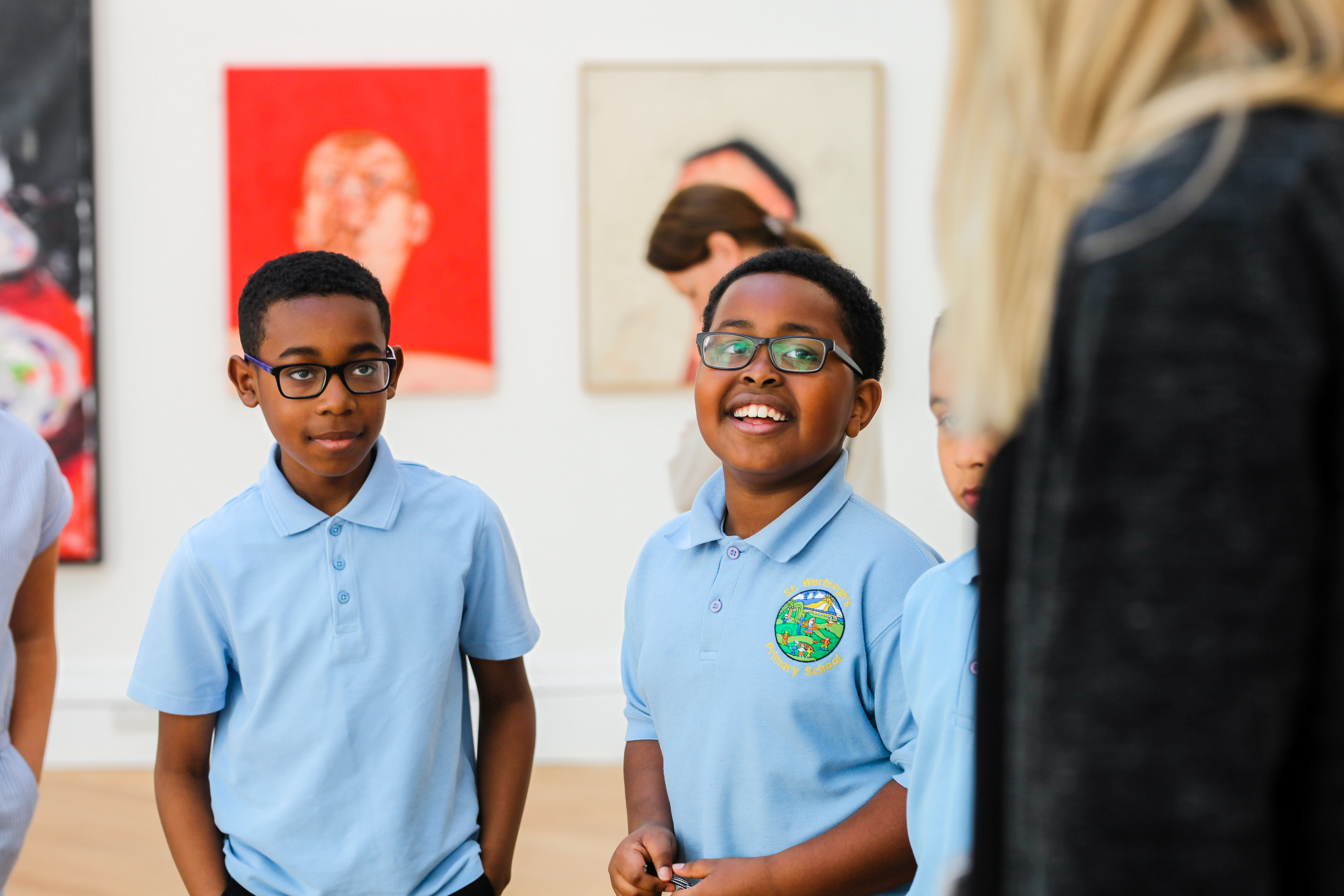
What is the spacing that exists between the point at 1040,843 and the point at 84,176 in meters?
4.32

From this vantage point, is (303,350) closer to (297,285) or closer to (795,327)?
(297,285)

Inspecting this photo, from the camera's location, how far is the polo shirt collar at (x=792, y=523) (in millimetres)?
1366

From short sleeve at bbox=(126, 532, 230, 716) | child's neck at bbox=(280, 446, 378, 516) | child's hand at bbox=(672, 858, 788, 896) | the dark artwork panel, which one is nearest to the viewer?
child's hand at bbox=(672, 858, 788, 896)

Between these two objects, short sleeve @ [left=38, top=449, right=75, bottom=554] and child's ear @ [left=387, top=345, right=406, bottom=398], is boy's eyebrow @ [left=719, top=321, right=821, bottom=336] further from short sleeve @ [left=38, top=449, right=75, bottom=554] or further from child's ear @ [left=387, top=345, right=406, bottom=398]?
short sleeve @ [left=38, top=449, right=75, bottom=554]

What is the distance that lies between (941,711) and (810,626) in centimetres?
25

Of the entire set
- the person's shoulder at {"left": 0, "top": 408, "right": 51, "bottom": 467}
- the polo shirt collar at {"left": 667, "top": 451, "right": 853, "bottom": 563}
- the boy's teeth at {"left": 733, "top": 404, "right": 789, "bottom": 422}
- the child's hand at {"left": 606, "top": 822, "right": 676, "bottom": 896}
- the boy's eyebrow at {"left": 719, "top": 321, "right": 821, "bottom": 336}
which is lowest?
the child's hand at {"left": 606, "top": 822, "right": 676, "bottom": 896}

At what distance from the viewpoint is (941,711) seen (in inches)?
42.1

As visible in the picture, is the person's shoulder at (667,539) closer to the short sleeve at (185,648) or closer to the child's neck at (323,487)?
the child's neck at (323,487)

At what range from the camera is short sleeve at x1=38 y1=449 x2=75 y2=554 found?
1.63 meters

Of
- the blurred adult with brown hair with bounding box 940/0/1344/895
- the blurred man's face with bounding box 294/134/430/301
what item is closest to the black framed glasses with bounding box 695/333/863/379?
the blurred adult with brown hair with bounding box 940/0/1344/895

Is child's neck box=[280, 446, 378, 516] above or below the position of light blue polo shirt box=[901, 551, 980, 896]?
above

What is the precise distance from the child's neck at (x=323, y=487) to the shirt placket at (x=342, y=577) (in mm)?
37

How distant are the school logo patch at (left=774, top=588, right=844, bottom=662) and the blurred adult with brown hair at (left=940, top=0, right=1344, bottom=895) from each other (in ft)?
2.54

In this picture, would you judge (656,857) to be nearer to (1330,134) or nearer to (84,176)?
(1330,134)
